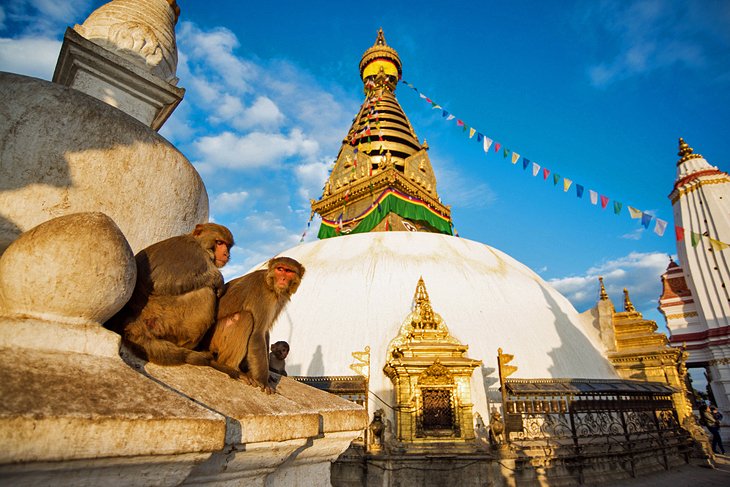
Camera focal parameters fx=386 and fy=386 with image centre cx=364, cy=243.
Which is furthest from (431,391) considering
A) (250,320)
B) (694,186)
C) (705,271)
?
(694,186)

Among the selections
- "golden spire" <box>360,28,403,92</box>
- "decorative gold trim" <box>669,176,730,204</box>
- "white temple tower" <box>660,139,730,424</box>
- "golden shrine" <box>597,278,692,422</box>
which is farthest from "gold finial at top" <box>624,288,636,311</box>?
"golden spire" <box>360,28,403,92</box>

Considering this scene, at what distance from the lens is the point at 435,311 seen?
33.2ft

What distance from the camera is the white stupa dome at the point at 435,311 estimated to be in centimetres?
933

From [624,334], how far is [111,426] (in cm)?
1359

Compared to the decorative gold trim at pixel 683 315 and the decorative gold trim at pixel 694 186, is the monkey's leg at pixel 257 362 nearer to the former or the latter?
the decorative gold trim at pixel 683 315

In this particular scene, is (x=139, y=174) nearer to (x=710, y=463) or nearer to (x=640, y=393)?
(x=640, y=393)

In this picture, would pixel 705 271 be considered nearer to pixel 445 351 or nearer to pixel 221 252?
pixel 445 351

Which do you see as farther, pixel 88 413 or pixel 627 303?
pixel 627 303

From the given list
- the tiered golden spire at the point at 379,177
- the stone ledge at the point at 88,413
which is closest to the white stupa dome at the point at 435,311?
the tiered golden spire at the point at 379,177

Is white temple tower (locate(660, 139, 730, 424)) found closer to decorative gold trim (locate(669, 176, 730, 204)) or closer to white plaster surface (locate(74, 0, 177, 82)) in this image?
decorative gold trim (locate(669, 176, 730, 204))

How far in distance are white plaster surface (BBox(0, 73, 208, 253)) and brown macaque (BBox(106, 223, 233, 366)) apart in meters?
0.44

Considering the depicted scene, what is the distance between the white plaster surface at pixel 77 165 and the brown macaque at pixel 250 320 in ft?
1.90

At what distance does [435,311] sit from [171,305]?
29.8 ft

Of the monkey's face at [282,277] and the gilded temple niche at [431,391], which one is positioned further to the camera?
the gilded temple niche at [431,391]
